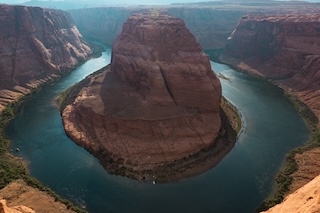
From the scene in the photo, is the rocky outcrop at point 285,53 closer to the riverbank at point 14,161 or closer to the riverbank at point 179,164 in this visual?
the riverbank at point 179,164

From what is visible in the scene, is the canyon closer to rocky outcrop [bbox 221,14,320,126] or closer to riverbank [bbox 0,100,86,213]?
rocky outcrop [bbox 221,14,320,126]

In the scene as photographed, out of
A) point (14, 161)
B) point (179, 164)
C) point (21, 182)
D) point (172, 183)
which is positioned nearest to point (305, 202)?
point (172, 183)

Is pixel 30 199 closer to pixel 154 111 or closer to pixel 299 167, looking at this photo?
pixel 154 111

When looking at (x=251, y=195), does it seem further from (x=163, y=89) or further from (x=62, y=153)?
(x=62, y=153)

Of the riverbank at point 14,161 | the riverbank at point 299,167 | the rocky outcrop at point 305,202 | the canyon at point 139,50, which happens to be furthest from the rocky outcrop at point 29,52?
the rocky outcrop at point 305,202

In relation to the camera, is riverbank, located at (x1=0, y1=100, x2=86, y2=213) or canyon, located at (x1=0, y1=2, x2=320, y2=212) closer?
riverbank, located at (x1=0, y1=100, x2=86, y2=213)

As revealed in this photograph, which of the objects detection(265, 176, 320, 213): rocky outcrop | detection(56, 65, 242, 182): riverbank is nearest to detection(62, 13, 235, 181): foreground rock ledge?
detection(56, 65, 242, 182): riverbank
